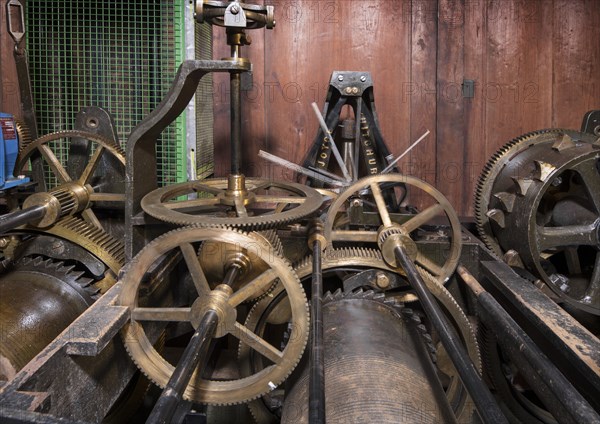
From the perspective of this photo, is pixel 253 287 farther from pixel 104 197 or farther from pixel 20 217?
pixel 104 197

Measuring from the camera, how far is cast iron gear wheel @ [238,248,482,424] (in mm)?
1680

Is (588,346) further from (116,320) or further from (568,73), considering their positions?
(568,73)

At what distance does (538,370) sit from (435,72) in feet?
6.45

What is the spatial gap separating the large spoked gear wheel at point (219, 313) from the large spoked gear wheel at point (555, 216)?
38.6 inches

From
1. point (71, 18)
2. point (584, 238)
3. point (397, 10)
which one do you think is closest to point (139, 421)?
point (71, 18)

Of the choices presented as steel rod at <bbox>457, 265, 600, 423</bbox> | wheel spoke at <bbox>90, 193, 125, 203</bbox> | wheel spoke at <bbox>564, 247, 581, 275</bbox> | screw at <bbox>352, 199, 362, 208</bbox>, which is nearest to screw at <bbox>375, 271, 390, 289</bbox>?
steel rod at <bbox>457, 265, 600, 423</bbox>

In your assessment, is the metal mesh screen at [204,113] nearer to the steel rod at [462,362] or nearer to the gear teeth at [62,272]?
the gear teeth at [62,272]

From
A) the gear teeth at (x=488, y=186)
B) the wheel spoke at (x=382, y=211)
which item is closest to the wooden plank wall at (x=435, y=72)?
the gear teeth at (x=488, y=186)

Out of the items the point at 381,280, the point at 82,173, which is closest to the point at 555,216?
the point at 381,280

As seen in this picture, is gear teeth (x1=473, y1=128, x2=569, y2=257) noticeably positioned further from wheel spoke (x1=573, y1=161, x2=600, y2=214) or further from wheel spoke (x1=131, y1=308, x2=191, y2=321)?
wheel spoke (x1=131, y1=308, x2=191, y2=321)

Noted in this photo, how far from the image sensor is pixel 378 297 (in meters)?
1.68

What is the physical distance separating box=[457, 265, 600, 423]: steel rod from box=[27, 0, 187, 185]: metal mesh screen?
1.26m

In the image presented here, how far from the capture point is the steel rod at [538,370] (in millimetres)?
999

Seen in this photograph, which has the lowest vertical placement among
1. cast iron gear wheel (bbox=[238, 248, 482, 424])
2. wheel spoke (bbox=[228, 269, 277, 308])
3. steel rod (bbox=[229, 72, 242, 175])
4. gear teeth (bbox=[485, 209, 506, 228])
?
cast iron gear wheel (bbox=[238, 248, 482, 424])
